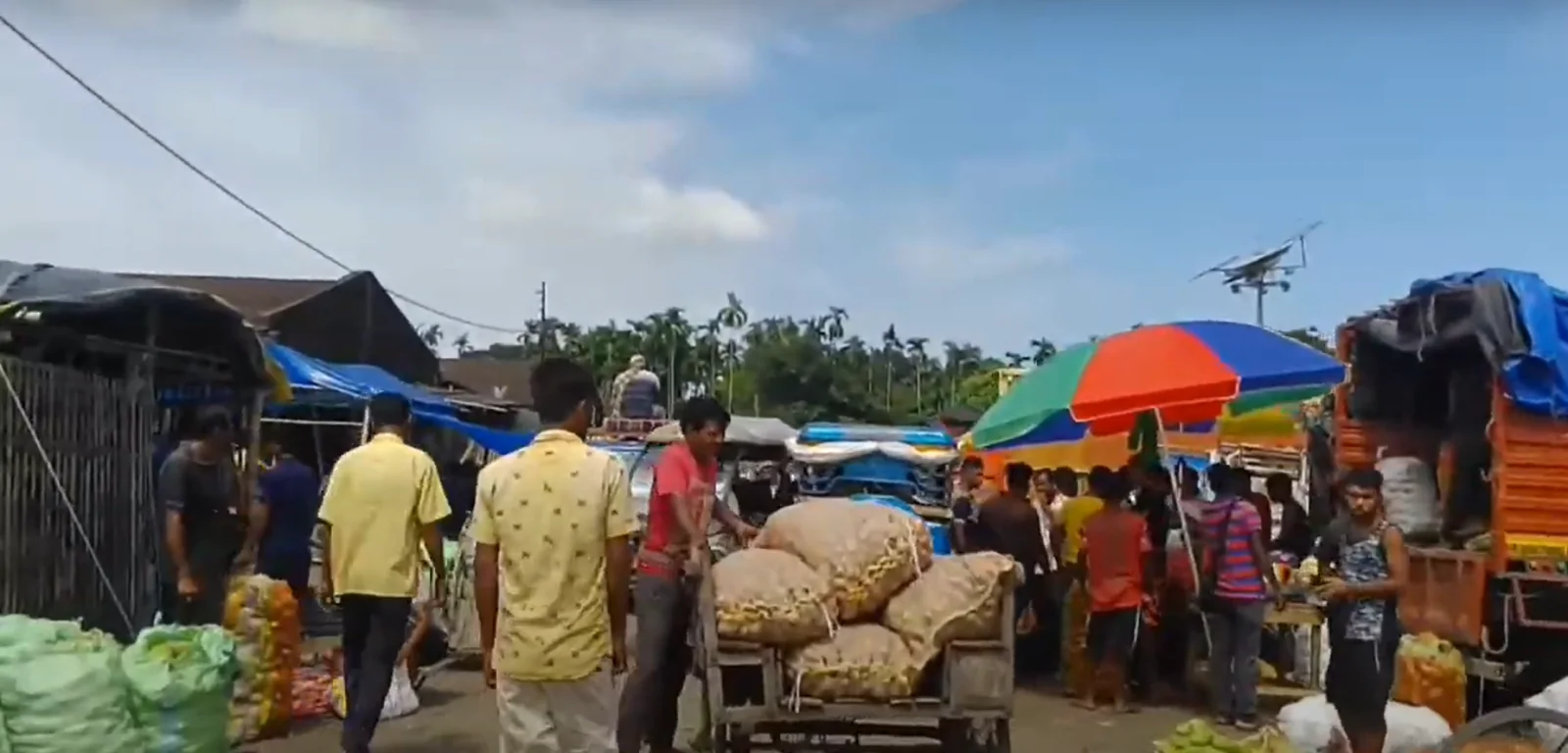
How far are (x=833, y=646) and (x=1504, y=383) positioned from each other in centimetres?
477

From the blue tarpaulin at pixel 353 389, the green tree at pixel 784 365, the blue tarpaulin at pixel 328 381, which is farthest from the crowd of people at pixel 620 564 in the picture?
the green tree at pixel 784 365

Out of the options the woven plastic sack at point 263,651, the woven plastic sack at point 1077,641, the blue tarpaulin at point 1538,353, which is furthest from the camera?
the woven plastic sack at point 1077,641

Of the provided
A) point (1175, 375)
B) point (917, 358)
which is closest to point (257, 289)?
point (1175, 375)

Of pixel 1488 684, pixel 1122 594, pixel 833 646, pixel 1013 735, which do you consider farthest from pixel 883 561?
pixel 1488 684

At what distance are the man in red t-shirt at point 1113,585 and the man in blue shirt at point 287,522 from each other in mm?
4942

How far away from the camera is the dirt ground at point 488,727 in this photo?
8.26m

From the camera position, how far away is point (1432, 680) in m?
8.73

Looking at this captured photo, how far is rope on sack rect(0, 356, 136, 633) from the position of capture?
6656mm

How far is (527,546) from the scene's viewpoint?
17.6ft

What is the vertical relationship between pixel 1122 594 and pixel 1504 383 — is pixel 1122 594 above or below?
below

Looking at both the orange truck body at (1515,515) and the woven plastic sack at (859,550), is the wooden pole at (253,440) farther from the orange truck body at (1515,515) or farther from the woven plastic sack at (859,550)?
the orange truck body at (1515,515)

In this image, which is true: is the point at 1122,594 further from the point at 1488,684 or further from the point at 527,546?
the point at 527,546

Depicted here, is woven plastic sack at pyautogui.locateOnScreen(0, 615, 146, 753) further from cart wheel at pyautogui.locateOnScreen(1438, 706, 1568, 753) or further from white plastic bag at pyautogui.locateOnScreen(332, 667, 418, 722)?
cart wheel at pyautogui.locateOnScreen(1438, 706, 1568, 753)

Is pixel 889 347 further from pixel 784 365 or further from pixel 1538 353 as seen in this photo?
pixel 1538 353
